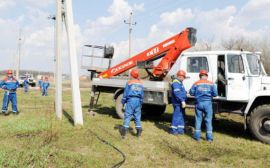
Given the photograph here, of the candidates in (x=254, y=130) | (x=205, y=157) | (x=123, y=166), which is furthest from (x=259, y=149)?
(x=123, y=166)

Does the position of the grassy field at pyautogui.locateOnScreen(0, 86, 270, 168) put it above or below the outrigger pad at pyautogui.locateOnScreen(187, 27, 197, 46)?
below

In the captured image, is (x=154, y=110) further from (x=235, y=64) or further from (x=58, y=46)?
(x=58, y=46)

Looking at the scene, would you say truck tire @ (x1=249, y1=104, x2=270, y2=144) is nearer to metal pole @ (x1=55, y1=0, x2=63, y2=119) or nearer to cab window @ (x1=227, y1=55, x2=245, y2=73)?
cab window @ (x1=227, y1=55, x2=245, y2=73)

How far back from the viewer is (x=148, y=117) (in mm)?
8781

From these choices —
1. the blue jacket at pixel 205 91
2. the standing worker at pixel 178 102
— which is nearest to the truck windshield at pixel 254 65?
the blue jacket at pixel 205 91

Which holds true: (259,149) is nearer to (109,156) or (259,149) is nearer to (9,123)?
(109,156)

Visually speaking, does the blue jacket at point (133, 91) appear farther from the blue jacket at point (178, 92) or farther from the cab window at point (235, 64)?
the cab window at point (235, 64)

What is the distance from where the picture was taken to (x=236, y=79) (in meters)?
5.80

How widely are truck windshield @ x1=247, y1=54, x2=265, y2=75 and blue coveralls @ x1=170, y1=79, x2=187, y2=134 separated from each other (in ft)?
6.09

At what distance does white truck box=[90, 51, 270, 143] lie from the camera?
212 inches

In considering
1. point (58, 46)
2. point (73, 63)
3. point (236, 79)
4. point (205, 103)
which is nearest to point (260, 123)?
point (236, 79)

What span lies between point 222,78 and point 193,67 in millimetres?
884

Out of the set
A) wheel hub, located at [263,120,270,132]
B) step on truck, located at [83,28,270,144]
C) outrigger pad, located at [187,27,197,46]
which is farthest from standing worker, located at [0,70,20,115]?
wheel hub, located at [263,120,270,132]

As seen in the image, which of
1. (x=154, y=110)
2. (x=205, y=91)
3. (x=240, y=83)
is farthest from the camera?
(x=154, y=110)
